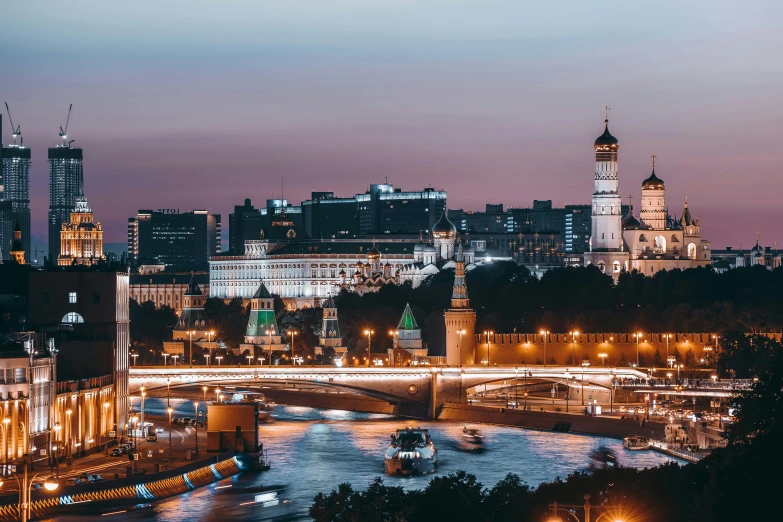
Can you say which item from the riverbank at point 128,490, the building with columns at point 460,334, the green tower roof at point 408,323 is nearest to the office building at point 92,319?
the riverbank at point 128,490

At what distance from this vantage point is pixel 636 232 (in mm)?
179875

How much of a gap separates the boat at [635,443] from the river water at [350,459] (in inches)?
26.9

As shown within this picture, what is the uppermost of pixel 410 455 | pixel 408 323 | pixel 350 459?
pixel 408 323

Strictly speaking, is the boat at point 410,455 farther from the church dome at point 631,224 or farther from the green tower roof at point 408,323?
the church dome at point 631,224

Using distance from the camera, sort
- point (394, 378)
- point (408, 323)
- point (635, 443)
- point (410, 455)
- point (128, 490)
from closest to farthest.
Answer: point (128, 490) < point (410, 455) < point (635, 443) < point (394, 378) < point (408, 323)

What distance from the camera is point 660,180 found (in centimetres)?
18362

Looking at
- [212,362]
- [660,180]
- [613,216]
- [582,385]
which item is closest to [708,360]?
[582,385]

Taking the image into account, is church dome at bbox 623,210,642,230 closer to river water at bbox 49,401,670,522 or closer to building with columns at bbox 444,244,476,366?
building with columns at bbox 444,244,476,366

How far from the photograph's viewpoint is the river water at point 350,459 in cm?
7512

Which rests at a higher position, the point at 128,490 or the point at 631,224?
the point at 631,224

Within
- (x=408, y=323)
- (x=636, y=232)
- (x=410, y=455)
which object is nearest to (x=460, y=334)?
(x=408, y=323)

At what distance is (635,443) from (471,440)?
319 inches

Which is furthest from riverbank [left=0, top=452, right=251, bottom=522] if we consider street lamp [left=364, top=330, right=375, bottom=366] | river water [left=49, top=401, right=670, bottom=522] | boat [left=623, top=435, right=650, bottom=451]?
street lamp [left=364, top=330, right=375, bottom=366]

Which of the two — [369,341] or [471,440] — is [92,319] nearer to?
[471,440]
